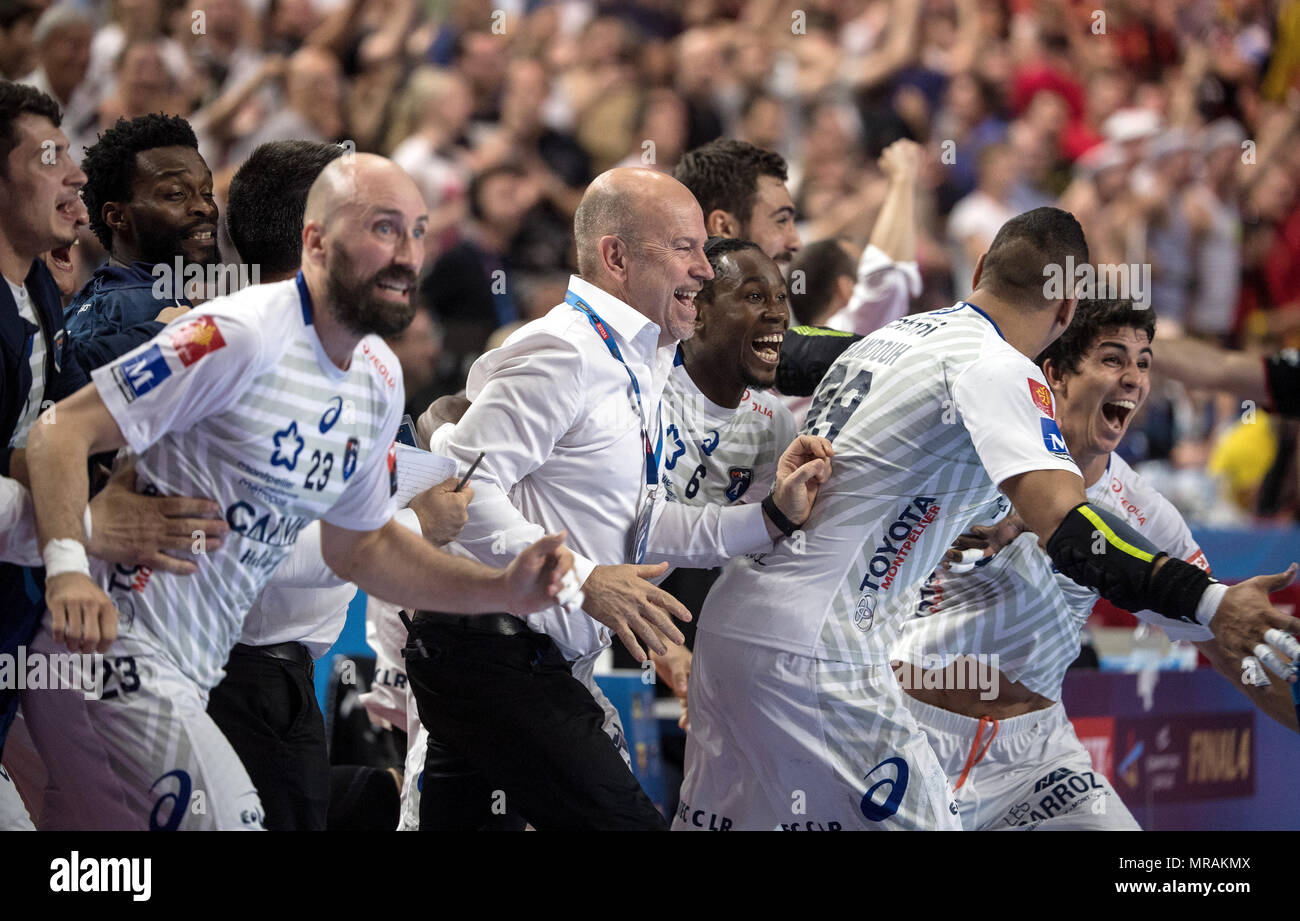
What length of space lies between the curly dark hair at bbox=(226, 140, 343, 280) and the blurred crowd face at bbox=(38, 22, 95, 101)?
16.0 ft

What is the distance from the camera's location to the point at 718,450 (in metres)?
5.27

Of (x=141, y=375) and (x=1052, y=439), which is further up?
(x=141, y=375)

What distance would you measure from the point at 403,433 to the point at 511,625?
922 millimetres

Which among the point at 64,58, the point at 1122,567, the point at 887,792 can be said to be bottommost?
the point at 887,792

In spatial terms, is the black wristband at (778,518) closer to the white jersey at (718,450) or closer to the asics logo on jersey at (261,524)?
the white jersey at (718,450)

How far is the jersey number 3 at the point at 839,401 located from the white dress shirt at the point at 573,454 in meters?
0.35

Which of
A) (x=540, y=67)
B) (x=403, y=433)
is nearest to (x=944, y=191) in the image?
(x=540, y=67)

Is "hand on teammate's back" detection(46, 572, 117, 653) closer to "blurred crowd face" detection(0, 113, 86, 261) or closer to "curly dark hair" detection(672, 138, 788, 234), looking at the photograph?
"blurred crowd face" detection(0, 113, 86, 261)

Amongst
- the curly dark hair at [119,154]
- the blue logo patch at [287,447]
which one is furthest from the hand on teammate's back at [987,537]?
the curly dark hair at [119,154]

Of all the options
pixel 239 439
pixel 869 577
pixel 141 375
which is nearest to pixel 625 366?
pixel 869 577

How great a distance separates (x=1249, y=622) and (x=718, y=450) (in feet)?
6.60

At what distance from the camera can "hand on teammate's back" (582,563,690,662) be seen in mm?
4012

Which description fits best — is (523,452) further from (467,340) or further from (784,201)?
(467,340)

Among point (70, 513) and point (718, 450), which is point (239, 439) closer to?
point (70, 513)
